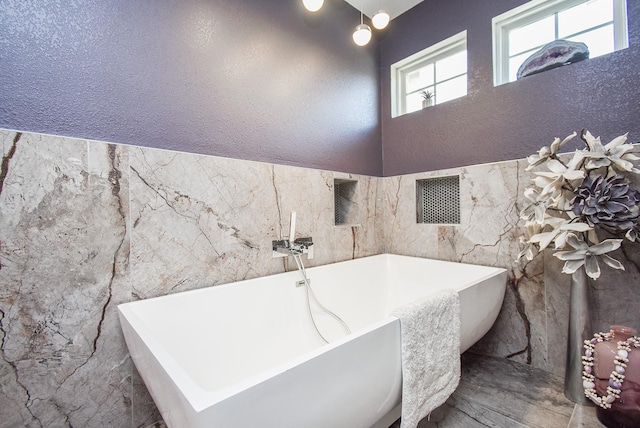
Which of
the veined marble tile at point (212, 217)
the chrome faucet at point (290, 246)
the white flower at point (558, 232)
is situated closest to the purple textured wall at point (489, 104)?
the white flower at point (558, 232)

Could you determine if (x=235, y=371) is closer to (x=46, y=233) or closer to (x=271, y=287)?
(x=271, y=287)

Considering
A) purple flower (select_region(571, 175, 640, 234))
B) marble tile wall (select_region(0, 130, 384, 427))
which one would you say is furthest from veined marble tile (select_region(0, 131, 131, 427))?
purple flower (select_region(571, 175, 640, 234))

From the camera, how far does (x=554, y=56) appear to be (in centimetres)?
159

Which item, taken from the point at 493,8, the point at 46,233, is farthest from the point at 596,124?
the point at 46,233

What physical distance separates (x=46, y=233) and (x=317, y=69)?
1802 millimetres

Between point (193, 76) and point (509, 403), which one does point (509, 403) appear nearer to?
point (509, 403)

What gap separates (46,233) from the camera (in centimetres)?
→ 101

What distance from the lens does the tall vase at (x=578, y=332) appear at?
1.32 meters

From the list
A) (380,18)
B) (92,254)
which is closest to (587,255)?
(380,18)

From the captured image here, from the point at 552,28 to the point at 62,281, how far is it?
2993 millimetres

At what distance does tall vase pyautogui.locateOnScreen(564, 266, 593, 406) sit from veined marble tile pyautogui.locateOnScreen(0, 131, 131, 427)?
213 cm

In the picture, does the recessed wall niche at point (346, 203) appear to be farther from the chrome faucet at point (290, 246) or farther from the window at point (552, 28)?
the window at point (552, 28)

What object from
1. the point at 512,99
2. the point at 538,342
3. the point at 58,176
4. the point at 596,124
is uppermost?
the point at 512,99

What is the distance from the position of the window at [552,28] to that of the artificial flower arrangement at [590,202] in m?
0.74
